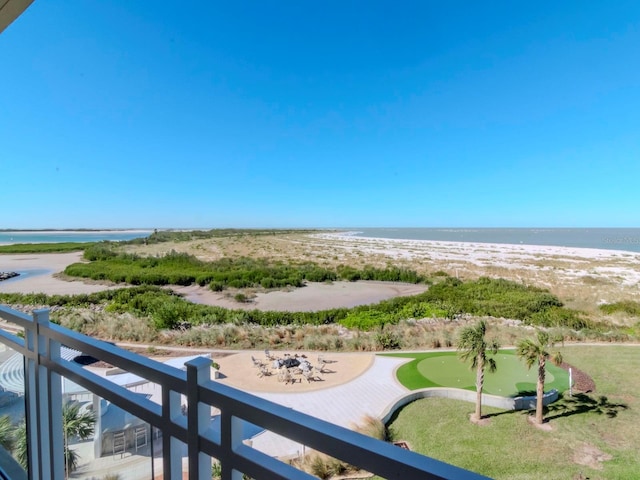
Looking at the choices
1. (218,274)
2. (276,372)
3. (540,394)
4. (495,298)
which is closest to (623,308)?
(495,298)

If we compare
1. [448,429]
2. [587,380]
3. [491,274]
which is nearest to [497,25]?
[587,380]

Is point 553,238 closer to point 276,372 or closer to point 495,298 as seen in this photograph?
point 495,298

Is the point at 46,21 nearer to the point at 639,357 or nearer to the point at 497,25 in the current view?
the point at 497,25

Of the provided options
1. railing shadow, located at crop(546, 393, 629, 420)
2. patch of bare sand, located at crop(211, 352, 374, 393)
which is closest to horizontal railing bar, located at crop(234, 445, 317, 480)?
patch of bare sand, located at crop(211, 352, 374, 393)

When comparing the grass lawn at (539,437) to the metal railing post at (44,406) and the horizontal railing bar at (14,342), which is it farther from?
the horizontal railing bar at (14,342)

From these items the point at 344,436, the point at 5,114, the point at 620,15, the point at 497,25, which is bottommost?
the point at 344,436

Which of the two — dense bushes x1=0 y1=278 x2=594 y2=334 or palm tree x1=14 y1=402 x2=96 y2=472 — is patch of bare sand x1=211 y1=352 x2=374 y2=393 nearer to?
dense bushes x1=0 y1=278 x2=594 y2=334
